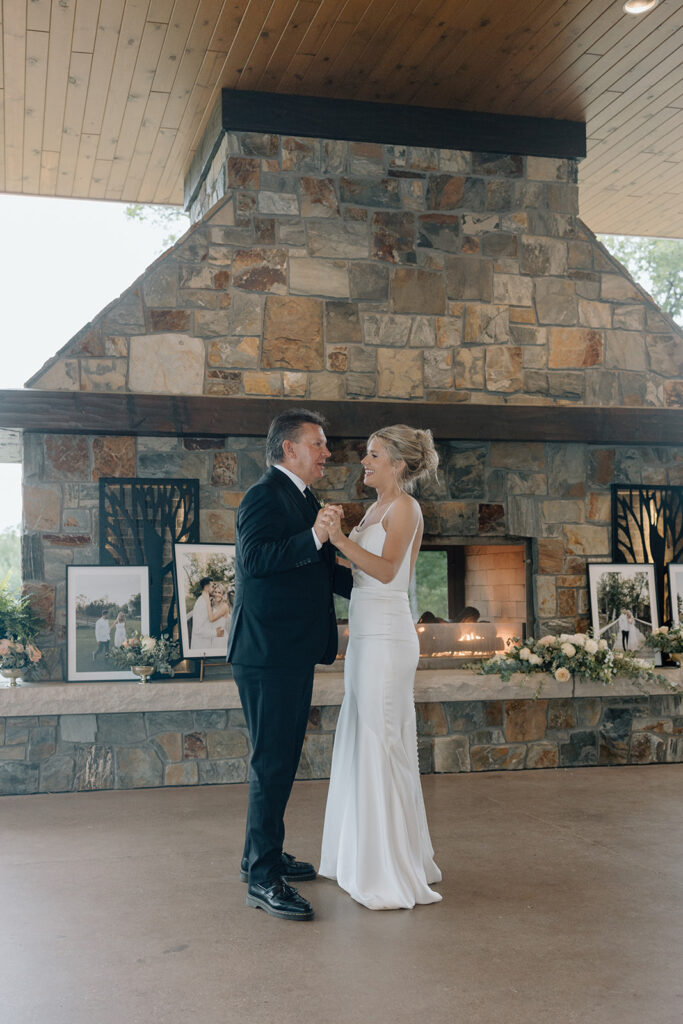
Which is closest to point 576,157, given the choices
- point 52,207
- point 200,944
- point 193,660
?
point 193,660

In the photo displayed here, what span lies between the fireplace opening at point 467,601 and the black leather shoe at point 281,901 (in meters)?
3.08

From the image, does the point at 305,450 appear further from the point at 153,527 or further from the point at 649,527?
the point at 649,527

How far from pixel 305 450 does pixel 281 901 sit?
1.69 metres

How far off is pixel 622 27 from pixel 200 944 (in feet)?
16.8

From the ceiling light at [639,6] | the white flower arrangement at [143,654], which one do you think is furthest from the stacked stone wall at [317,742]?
the ceiling light at [639,6]

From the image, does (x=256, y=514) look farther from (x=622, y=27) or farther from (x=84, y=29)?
(x=622, y=27)

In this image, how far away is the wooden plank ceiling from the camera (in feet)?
17.3

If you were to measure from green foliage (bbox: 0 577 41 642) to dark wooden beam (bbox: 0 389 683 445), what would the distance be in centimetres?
103

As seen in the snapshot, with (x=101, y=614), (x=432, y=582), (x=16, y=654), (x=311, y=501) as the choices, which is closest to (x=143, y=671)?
(x=101, y=614)

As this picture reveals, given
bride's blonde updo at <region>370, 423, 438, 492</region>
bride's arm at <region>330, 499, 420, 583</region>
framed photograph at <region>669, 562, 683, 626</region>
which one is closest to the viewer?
bride's arm at <region>330, 499, 420, 583</region>

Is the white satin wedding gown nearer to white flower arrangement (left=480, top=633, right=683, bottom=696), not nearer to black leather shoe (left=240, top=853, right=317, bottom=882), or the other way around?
black leather shoe (left=240, top=853, right=317, bottom=882)

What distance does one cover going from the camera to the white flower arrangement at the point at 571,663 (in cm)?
621

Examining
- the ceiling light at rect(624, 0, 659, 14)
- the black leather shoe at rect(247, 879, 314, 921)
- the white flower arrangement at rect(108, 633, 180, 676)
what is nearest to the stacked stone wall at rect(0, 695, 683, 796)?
the white flower arrangement at rect(108, 633, 180, 676)

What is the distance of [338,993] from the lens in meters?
2.85
